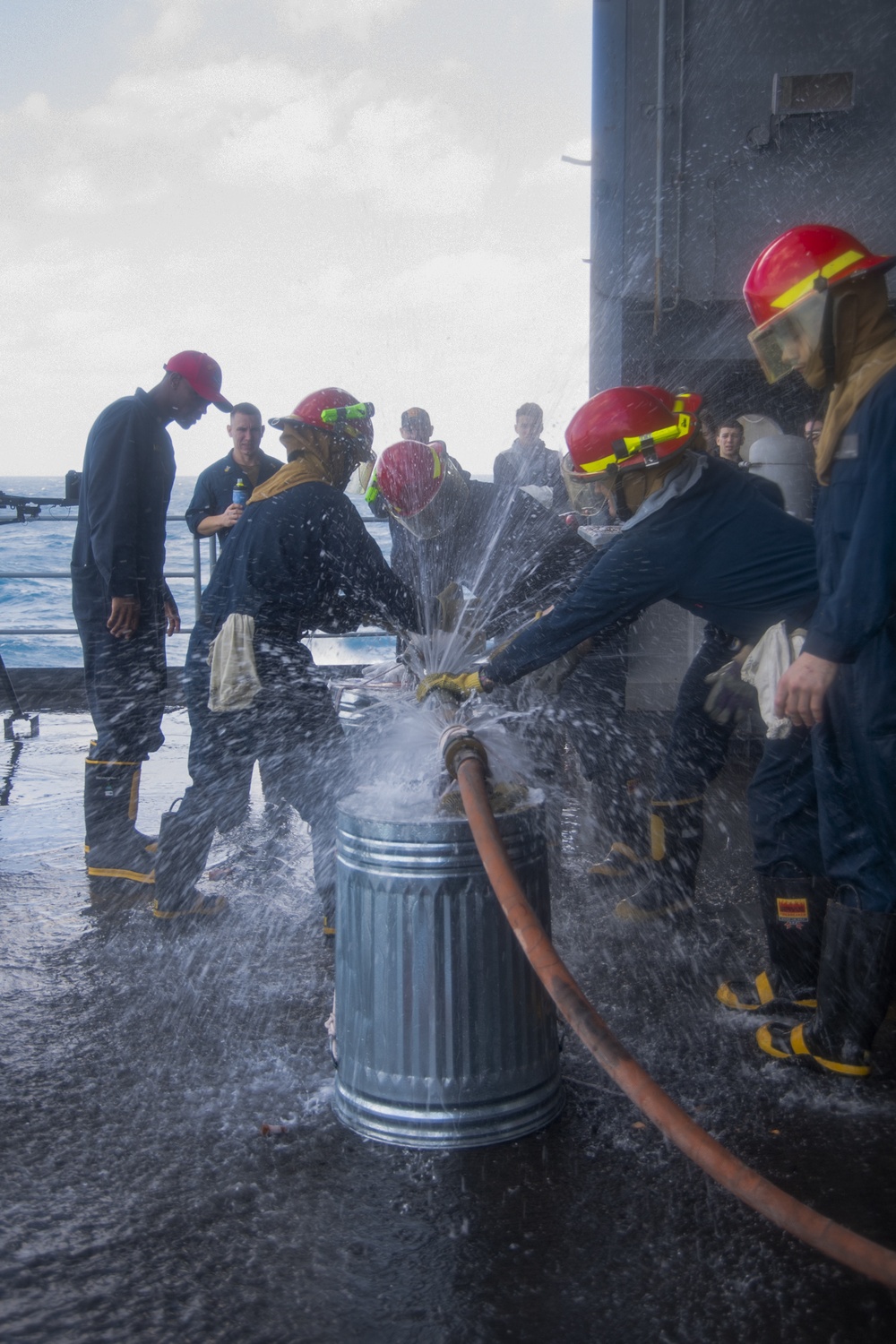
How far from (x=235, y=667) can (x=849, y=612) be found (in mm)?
2103

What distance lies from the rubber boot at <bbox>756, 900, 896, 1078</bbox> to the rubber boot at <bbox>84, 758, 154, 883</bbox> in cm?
269

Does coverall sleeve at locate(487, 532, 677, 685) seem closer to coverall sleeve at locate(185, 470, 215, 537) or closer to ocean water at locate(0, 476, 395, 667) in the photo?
coverall sleeve at locate(185, 470, 215, 537)

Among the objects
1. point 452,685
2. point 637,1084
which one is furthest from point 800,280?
point 637,1084

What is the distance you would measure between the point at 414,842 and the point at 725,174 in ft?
18.4

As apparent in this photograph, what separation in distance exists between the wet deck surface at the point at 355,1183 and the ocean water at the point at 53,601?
22.0 feet

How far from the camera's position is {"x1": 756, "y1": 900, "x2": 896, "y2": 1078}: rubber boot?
9.03ft

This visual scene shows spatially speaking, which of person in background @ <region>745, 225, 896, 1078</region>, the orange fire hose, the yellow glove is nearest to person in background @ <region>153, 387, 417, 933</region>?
the yellow glove

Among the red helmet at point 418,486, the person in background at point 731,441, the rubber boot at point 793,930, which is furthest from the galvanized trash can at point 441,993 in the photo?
the person in background at point 731,441

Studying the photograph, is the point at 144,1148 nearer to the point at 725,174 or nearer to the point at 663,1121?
the point at 663,1121

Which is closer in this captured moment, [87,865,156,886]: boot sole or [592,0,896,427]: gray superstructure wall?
[87,865,156,886]: boot sole

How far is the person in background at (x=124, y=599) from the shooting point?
4.43 metres

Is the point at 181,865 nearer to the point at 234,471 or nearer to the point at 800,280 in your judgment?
the point at 800,280

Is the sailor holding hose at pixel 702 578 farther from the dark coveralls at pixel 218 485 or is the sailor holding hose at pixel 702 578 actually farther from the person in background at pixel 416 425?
the dark coveralls at pixel 218 485

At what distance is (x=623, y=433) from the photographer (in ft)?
10.6
